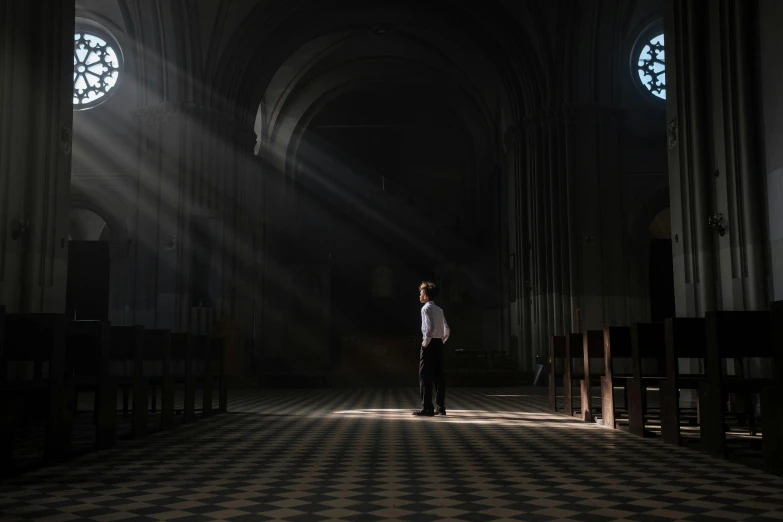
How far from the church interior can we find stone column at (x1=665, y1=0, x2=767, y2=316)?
0.16 ft

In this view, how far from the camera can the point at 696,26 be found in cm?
1094

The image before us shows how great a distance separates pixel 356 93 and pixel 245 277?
47.6 ft

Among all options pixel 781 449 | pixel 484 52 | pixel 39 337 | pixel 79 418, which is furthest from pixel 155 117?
pixel 781 449

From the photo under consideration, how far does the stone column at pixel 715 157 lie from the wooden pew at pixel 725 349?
10.6 feet

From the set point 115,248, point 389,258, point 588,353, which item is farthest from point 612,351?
point 389,258

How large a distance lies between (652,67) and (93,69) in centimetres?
1632

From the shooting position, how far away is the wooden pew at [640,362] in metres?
7.70

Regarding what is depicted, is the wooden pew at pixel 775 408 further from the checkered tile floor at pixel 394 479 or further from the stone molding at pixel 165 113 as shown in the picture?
the stone molding at pixel 165 113

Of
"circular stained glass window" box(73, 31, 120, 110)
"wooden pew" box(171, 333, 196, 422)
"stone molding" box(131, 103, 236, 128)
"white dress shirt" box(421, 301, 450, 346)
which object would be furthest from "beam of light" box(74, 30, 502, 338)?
"white dress shirt" box(421, 301, 450, 346)

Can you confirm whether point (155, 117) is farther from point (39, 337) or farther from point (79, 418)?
point (39, 337)

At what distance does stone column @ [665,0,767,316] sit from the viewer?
9.79 meters

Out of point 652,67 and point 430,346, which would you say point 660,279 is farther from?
point 430,346

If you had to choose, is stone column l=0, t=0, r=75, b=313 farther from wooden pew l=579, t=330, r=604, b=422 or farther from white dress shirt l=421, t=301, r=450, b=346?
wooden pew l=579, t=330, r=604, b=422

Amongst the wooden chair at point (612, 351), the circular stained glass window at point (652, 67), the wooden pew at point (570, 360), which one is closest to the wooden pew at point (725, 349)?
the wooden chair at point (612, 351)
